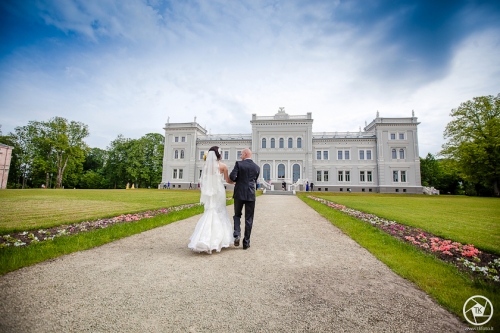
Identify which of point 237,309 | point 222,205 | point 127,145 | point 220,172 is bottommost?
point 237,309

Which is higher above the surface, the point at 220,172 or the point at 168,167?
the point at 168,167

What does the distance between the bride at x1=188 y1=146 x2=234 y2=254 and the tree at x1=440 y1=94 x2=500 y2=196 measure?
39002 mm

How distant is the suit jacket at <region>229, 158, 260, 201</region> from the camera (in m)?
5.08

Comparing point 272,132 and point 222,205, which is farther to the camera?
point 272,132

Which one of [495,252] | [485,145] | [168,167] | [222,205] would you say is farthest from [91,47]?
[485,145]

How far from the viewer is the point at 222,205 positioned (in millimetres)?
5000

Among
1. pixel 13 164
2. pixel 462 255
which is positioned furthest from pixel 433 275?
pixel 13 164

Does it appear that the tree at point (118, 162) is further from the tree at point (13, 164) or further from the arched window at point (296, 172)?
the arched window at point (296, 172)

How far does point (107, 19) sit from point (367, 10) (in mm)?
9240

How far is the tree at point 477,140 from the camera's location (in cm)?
3030

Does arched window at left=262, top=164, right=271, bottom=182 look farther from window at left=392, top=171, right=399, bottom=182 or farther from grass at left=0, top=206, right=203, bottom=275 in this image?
grass at left=0, top=206, right=203, bottom=275

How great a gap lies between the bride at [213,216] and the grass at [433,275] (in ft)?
9.64

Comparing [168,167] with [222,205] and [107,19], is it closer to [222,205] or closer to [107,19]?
[107,19]

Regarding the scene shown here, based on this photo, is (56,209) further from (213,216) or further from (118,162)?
(118,162)
